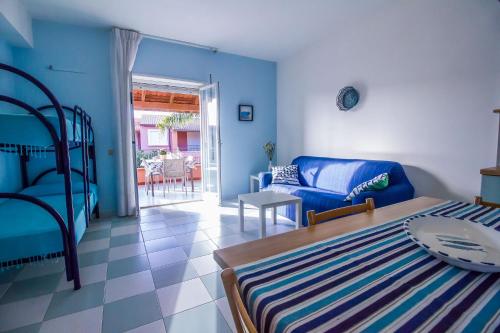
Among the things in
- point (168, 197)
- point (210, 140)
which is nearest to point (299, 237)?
point (210, 140)

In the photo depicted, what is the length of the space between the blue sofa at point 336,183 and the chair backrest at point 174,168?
2.07 m

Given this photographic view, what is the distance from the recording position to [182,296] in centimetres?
172

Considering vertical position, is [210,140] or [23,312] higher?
[210,140]

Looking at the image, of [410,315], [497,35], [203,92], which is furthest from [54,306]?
[497,35]

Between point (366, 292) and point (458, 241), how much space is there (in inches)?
19.2

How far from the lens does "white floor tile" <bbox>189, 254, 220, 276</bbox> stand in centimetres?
204

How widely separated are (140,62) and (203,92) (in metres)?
1.09

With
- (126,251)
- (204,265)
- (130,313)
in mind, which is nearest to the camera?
(130,313)

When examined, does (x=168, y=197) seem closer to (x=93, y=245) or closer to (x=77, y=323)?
(x=93, y=245)

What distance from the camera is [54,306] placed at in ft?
5.33

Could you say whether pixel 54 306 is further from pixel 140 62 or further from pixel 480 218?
pixel 140 62

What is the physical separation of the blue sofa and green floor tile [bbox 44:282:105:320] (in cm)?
217

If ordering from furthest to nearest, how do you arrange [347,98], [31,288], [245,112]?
[245,112] → [347,98] → [31,288]

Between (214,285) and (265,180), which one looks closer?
(214,285)
